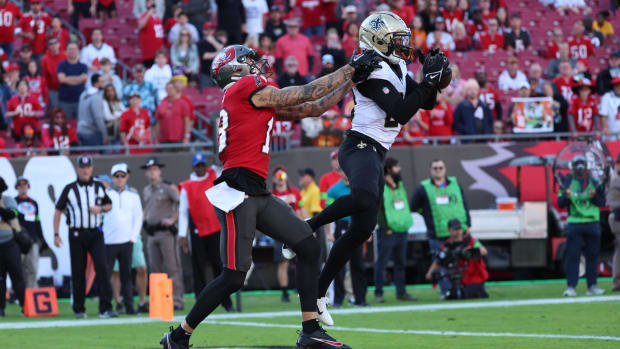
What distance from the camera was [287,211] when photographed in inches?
303

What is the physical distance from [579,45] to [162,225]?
11.5 metres

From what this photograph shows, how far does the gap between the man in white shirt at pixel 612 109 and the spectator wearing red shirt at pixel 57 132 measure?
9210mm

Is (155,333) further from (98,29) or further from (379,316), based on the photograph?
(98,29)

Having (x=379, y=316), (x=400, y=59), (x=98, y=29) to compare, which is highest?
(x=98, y=29)

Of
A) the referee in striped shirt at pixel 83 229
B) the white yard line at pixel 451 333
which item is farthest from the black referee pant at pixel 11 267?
the white yard line at pixel 451 333

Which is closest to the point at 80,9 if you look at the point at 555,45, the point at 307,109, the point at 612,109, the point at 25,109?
the point at 25,109

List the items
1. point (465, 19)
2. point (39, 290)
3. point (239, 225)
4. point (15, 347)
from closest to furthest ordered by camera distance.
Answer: point (239, 225) → point (15, 347) → point (39, 290) → point (465, 19)

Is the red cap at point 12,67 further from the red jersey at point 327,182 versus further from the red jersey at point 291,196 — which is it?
the red jersey at point 327,182

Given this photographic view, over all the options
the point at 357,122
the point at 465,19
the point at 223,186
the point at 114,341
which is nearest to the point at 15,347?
the point at 114,341

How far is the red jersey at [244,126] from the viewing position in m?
7.65

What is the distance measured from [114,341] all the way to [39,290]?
162 inches

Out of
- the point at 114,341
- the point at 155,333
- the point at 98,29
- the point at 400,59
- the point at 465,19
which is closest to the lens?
the point at 400,59

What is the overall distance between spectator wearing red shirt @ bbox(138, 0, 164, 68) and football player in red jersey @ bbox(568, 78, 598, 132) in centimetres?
769

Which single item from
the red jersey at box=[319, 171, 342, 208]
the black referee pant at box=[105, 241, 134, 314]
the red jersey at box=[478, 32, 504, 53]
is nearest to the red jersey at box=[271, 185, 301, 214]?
the red jersey at box=[319, 171, 342, 208]
